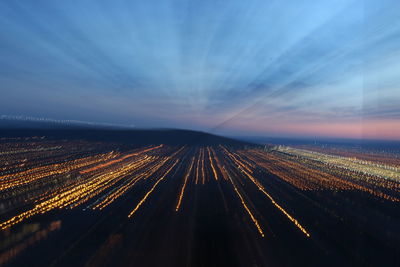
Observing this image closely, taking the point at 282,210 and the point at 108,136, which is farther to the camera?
the point at 108,136

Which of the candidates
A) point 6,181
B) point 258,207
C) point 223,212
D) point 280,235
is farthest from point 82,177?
point 280,235

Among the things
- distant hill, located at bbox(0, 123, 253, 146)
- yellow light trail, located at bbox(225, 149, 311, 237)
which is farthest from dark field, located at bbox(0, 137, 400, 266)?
distant hill, located at bbox(0, 123, 253, 146)

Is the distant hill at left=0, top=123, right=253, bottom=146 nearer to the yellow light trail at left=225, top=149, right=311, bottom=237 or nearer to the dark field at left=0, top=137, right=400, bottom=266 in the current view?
the dark field at left=0, top=137, right=400, bottom=266

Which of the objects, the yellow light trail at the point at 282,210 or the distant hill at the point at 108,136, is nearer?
the yellow light trail at the point at 282,210

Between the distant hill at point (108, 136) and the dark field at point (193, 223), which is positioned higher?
the distant hill at point (108, 136)

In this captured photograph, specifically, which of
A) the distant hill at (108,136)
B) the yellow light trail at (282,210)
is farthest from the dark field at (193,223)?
the distant hill at (108,136)

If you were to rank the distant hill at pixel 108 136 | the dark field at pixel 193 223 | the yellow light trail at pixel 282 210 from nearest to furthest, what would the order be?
the dark field at pixel 193 223 → the yellow light trail at pixel 282 210 → the distant hill at pixel 108 136

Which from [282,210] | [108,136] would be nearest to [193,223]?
[282,210]

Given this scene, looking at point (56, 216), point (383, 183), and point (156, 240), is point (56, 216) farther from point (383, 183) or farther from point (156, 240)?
point (383, 183)

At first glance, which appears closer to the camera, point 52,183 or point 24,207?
point 24,207

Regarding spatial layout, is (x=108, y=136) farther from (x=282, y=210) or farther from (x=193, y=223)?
(x=282, y=210)

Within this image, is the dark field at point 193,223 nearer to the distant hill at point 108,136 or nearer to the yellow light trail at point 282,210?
the yellow light trail at point 282,210
